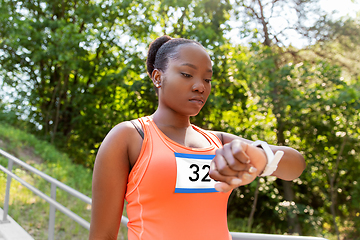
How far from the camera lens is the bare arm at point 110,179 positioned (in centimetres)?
101

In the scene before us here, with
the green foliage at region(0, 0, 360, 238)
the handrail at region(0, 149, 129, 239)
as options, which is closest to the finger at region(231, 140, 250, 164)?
the handrail at region(0, 149, 129, 239)

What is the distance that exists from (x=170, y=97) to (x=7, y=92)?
10892 mm

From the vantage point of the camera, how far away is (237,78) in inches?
329

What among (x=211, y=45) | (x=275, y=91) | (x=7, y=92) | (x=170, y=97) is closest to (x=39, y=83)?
(x=7, y=92)

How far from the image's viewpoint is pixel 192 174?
1041 mm

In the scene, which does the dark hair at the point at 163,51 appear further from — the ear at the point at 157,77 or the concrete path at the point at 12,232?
the concrete path at the point at 12,232

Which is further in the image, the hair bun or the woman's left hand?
the hair bun

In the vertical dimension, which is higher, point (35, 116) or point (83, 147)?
point (35, 116)

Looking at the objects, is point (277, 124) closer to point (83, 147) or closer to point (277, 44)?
point (277, 44)

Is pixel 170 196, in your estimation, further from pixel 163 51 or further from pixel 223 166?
pixel 163 51

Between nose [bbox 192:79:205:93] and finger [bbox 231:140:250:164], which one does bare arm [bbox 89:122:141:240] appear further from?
finger [bbox 231:140:250:164]

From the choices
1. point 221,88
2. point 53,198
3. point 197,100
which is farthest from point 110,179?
point 221,88

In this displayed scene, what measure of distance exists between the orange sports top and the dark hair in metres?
0.32

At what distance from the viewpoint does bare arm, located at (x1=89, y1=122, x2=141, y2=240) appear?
101 cm
